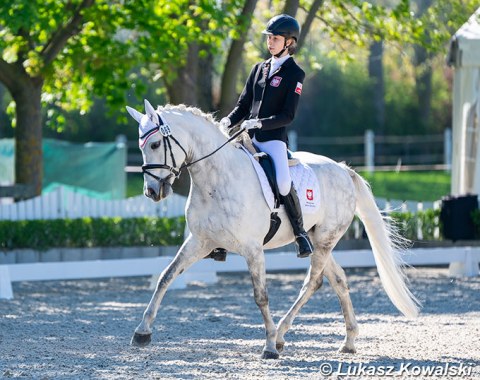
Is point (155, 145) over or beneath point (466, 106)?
beneath

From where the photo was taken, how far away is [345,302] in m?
8.98

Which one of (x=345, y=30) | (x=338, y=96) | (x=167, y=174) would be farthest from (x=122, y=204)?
(x=338, y=96)

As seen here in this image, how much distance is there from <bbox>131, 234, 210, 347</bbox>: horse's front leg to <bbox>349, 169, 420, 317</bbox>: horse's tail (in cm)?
193

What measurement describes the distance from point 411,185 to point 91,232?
54.6ft

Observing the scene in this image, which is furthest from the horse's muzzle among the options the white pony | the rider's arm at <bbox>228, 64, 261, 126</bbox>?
the rider's arm at <bbox>228, 64, 261, 126</bbox>

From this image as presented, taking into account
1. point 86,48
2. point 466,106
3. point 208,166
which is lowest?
point 208,166

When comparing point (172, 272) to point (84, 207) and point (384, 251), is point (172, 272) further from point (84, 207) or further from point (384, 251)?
point (84, 207)

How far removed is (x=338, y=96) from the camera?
140ft

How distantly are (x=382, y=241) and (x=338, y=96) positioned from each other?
1321 inches

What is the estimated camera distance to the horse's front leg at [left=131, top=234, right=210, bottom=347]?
833 centimetres

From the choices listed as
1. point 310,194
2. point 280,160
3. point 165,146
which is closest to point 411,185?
point 310,194

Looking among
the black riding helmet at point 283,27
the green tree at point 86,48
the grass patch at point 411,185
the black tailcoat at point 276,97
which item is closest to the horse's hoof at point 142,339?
the black tailcoat at point 276,97

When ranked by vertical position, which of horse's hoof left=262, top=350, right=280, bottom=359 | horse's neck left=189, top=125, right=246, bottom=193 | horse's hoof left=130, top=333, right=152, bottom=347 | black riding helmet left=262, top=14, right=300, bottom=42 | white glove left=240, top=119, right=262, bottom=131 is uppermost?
black riding helmet left=262, top=14, right=300, bottom=42

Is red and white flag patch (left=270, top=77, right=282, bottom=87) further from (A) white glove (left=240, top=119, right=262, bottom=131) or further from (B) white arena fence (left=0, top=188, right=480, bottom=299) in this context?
(B) white arena fence (left=0, top=188, right=480, bottom=299)
